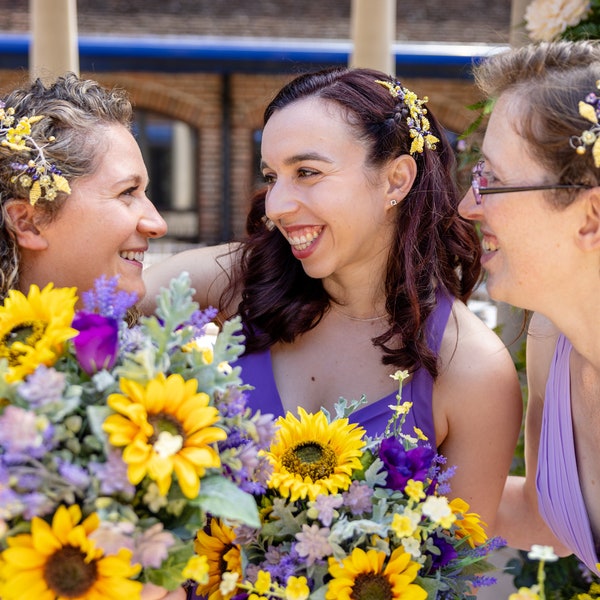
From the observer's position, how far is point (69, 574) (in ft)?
4.71

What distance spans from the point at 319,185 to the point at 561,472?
1040mm

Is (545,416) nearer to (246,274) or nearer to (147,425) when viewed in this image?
(246,274)

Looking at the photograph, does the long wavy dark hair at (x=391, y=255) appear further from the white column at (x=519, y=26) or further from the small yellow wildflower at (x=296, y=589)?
the small yellow wildflower at (x=296, y=589)

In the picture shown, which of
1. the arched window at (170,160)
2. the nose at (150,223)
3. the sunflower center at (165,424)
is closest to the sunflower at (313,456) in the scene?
the sunflower center at (165,424)

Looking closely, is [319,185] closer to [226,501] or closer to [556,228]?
[556,228]

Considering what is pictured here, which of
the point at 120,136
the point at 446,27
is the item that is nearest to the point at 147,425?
the point at 120,136

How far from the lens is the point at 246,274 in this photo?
115 inches

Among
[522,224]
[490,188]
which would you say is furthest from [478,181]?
[522,224]

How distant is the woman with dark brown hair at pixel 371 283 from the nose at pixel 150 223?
0.35m

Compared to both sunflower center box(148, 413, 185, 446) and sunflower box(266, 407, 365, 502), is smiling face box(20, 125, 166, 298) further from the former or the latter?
sunflower center box(148, 413, 185, 446)

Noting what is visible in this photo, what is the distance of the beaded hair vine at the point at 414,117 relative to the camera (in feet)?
9.01

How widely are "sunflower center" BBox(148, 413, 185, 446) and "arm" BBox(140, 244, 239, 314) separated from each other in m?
1.46

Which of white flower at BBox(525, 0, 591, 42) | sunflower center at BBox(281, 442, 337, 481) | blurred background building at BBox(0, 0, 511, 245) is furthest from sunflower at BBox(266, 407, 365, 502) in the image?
blurred background building at BBox(0, 0, 511, 245)

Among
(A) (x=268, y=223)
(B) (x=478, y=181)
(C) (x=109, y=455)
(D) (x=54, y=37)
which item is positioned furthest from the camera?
(D) (x=54, y=37)
